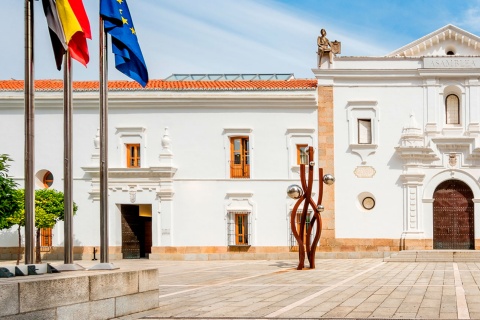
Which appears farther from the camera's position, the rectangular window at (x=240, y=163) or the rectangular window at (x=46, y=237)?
the rectangular window at (x=240, y=163)

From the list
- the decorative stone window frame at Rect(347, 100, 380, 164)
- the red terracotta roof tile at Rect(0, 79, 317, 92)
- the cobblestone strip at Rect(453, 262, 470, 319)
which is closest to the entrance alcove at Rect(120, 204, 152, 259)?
the red terracotta roof tile at Rect(0, 79, 317, 92)

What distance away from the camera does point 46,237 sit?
103ft

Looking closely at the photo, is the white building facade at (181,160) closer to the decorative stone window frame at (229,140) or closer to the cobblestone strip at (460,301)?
the decorative stone window frame at (229,140)

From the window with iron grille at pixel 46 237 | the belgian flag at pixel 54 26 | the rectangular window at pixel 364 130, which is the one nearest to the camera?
the belgian flag at pixel 54 26

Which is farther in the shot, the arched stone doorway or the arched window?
the arched window

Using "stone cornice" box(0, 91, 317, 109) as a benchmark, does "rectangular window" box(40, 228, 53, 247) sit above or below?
below

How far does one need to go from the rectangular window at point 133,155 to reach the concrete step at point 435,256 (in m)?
10.3

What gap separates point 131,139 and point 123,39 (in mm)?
18982

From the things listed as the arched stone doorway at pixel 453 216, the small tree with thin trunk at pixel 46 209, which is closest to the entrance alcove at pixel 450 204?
the arched stone doorway at pixel 453 216

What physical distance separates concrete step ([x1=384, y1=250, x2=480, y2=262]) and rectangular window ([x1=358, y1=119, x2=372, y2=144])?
4932 millimetres

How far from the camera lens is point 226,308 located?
12.6 m

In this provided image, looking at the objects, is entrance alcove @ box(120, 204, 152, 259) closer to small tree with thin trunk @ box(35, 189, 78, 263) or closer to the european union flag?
small tree with thin trunk @ box(35, 189, 78, 263)

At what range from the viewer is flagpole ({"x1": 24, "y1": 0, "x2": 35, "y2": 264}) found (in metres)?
10.6

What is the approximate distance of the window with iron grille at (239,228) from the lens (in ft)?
104
